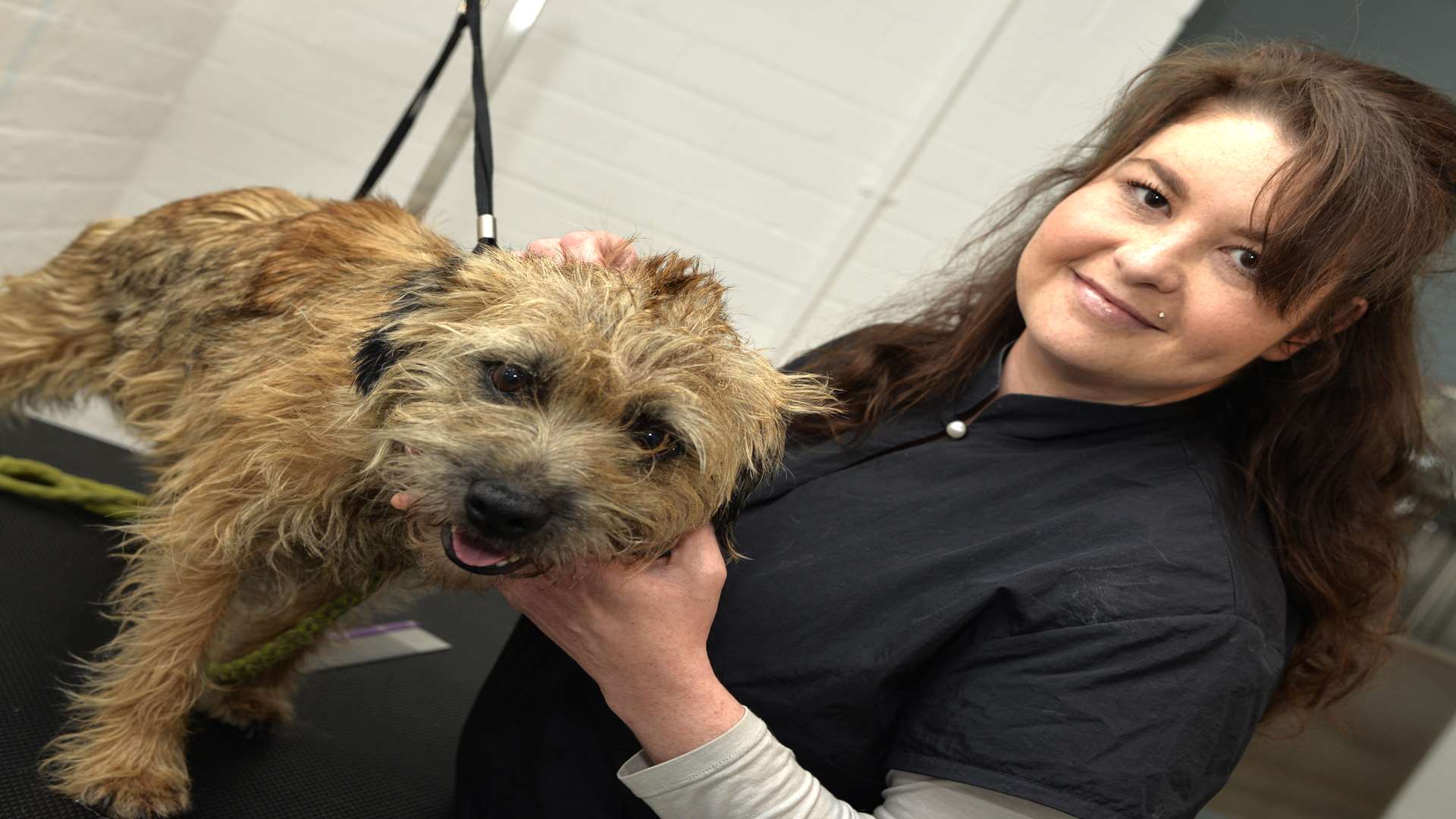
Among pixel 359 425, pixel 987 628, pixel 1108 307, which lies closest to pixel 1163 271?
pixel 1108 307

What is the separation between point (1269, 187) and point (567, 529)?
92cm

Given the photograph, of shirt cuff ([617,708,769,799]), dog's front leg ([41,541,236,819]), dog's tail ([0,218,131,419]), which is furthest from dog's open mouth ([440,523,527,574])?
dog's tail ([0,218,131,419])

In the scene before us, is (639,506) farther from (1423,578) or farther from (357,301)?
(1423,578)

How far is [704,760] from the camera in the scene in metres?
1.10

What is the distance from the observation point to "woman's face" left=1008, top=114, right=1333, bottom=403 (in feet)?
3.94

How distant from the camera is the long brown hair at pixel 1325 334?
118 cm

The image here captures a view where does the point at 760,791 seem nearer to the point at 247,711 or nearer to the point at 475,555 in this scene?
the point at 475,555

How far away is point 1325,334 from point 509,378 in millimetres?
1066

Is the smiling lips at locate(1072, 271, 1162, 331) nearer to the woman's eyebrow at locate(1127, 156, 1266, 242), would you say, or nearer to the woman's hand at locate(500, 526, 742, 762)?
the woman's eyebrow at locate(1127, 156, 1266, 242)

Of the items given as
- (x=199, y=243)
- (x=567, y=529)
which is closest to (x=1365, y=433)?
(x=567, y=529)

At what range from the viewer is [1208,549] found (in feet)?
3.87

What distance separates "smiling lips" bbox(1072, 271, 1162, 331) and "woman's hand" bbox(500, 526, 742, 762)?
592 millimetres

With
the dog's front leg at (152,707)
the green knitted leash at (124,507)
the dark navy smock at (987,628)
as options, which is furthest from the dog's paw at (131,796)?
the dark navy smock at (987,628)

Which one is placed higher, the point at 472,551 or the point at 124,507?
the point at 472,551
